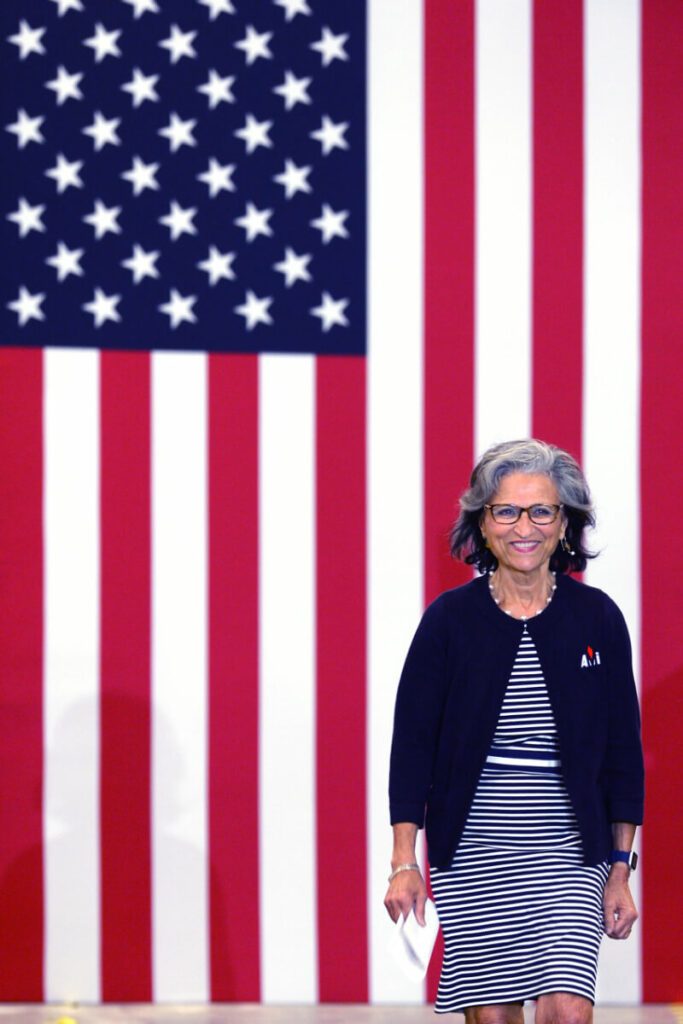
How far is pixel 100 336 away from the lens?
3.27m

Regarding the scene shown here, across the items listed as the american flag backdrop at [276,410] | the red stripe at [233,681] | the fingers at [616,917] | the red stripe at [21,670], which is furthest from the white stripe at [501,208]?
the fingers at [616,917]

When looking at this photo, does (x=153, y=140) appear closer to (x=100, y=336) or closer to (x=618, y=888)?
(x=100, y=336)

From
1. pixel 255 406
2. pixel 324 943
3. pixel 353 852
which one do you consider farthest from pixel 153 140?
pixel 324 943

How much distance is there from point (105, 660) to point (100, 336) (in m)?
0.85

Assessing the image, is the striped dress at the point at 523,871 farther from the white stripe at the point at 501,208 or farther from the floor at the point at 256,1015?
the white stripe at the point at 501,208

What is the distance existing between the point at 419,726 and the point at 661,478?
1.43m

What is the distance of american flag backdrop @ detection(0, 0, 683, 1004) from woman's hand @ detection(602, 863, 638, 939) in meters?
1.16

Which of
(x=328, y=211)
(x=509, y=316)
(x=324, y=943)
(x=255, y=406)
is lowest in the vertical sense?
(x=324, y=943)

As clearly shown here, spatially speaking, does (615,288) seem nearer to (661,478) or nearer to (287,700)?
(661,478)

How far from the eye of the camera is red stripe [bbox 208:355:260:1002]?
3.26 metres

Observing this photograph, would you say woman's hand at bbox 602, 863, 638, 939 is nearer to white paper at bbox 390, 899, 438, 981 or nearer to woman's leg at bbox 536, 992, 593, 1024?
woman's leg at bbox 536, 992, 593, 1024

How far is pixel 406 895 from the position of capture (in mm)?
2076

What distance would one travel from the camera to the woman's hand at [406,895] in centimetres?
208

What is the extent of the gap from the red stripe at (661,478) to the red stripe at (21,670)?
1.59 metres
